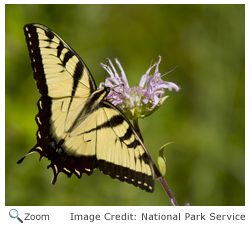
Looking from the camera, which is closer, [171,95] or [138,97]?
[138,97]

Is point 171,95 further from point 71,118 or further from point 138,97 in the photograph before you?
point 71,118

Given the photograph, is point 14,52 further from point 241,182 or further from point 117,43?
point 241,182

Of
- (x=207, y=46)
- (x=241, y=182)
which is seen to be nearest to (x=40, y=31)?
(x=207, y=46)
